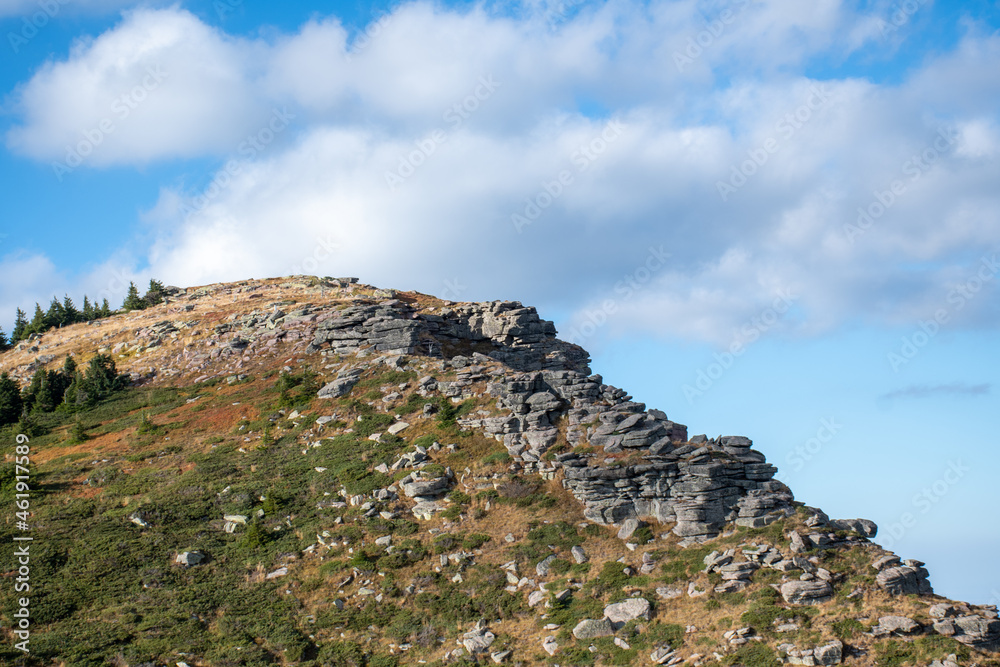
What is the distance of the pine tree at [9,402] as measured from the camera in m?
72.4

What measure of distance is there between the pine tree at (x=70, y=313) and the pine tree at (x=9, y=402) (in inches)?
1167

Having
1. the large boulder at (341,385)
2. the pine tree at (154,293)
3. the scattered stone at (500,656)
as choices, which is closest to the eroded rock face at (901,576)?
the scattered stone at (500,656)

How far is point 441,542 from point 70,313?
3318 inches

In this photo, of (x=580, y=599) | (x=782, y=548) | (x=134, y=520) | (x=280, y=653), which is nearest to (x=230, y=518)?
(x=134, y=520)

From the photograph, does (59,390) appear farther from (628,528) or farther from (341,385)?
(628,528)

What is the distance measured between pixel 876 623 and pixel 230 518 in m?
37.7

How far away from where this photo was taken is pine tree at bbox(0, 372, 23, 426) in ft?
237

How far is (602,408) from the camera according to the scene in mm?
51656

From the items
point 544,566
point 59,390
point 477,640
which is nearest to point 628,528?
point 544,566

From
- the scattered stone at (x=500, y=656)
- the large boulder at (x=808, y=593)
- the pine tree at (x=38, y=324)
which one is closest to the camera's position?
the large boulder at (x=808, y=593)

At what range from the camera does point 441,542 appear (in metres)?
45.1

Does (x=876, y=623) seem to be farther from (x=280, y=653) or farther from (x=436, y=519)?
(x=280, y=653)

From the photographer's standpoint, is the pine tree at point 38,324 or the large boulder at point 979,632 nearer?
the large boulder at point 979,632

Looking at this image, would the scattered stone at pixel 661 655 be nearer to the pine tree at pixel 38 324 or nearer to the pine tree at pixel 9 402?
the pine tree at pixel 9 402
